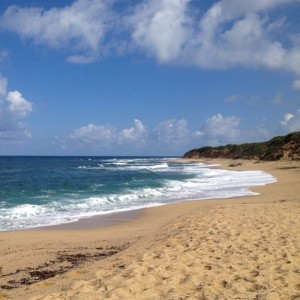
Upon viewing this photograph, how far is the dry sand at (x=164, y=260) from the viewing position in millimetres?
5438

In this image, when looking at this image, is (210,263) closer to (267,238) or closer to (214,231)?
(267,238)

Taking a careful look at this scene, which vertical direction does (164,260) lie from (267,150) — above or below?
below

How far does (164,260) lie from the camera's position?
7.03 m

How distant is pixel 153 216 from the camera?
49.0 ft

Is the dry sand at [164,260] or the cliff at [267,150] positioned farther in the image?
the cliff at [267,150]

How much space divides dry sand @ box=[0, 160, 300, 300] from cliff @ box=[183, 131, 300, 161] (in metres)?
49.7

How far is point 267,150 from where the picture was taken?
2781 inches

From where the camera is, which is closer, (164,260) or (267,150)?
(164,260)

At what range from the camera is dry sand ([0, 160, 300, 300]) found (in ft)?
17.8

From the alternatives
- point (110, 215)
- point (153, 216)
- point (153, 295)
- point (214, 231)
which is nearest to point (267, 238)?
point (214, 231)

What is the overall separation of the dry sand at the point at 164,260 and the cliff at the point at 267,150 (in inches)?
1959

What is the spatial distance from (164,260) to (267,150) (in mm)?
67758

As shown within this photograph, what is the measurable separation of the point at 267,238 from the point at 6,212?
12.3m

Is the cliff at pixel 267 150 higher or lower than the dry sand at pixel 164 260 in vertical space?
higher
